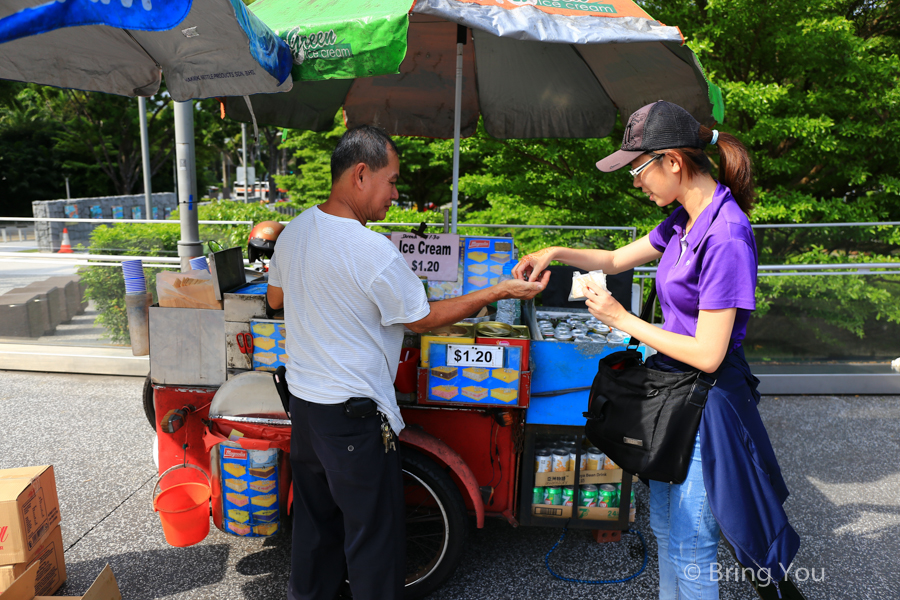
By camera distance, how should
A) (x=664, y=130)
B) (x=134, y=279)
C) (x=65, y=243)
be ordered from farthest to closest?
(x=65, y=243) → (x=134, y=279) → (x=664, y=130)

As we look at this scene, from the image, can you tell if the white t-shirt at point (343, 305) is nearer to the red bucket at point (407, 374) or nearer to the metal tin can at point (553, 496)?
the red bucket at point (407, 374)

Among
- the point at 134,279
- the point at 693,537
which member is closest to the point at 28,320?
the point at 134,279

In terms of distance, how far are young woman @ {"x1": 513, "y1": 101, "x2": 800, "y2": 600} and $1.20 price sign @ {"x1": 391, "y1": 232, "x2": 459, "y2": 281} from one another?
1556 mm

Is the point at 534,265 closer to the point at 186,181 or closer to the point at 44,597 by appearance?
the point at 44,597

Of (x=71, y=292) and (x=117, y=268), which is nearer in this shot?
(x=117, y=268)

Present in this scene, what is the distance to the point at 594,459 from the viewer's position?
9.12 feet

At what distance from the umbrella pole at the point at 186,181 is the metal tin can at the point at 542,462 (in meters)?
3.65

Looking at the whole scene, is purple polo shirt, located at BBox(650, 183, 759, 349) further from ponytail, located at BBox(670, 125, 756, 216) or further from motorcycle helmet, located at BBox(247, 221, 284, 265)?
motorcycle helmet, located at BBox(247, 221, 284, 265)

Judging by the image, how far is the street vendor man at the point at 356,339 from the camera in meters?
1.94

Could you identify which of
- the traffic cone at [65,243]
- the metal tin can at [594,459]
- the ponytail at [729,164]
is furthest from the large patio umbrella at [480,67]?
the traffic cone at [65,243]

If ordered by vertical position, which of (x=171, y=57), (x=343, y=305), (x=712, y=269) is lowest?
(x=343, y=305)

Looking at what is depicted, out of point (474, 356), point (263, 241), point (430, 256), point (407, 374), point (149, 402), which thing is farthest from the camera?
point (149, 402)

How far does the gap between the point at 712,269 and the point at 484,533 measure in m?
2.23

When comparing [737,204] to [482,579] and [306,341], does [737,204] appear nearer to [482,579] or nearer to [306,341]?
[306,341]
